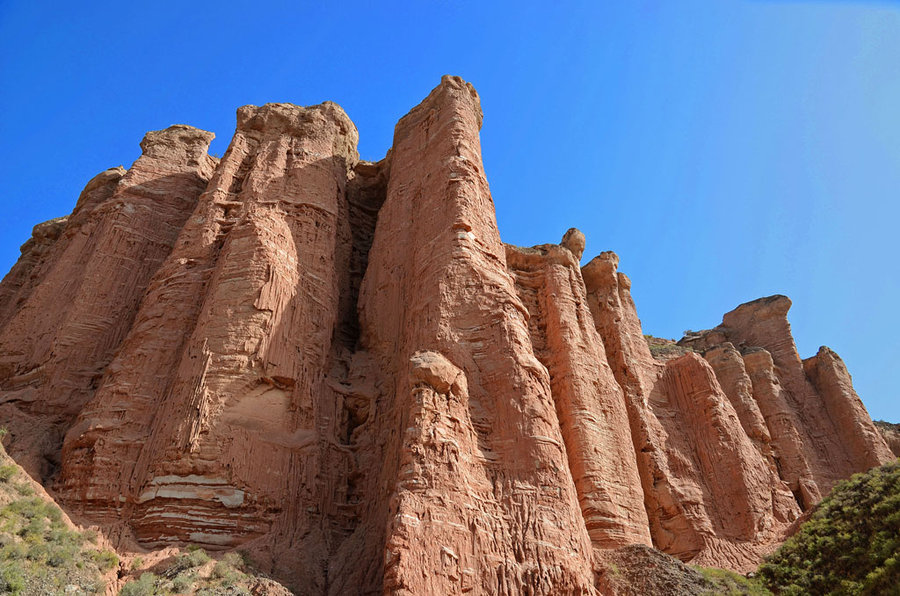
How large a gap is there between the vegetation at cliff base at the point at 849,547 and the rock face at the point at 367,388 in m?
2.84

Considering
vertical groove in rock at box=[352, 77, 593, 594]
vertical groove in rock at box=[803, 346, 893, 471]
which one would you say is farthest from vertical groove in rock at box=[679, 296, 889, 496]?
vertical groove in rock at box=[352, 77, 593, 594]

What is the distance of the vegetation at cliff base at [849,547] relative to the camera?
1400 centimetres

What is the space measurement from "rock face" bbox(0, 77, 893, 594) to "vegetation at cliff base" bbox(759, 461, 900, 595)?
284cm

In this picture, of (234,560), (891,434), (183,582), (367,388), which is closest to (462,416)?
(367,388)

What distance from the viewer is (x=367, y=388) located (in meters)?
17.7

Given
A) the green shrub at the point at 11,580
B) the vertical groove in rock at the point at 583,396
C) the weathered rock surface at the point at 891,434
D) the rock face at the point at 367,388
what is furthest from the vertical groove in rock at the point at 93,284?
the weathered rock surface at the point at 891,434

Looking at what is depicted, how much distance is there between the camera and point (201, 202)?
68.7ft

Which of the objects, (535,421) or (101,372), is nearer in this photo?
(535,421)

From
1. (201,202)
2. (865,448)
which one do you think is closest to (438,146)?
(201,202)

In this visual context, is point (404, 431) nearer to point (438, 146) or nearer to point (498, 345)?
point (498, 345)

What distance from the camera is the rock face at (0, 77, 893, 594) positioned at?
13.5m

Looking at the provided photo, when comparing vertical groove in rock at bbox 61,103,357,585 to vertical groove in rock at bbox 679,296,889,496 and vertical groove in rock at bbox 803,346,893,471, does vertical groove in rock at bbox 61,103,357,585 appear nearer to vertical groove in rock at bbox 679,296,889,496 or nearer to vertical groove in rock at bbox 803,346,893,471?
vertical groove in rock at bbox 679,296,889,496

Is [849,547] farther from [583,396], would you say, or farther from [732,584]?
[583,396]

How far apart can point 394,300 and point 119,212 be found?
10392mm
